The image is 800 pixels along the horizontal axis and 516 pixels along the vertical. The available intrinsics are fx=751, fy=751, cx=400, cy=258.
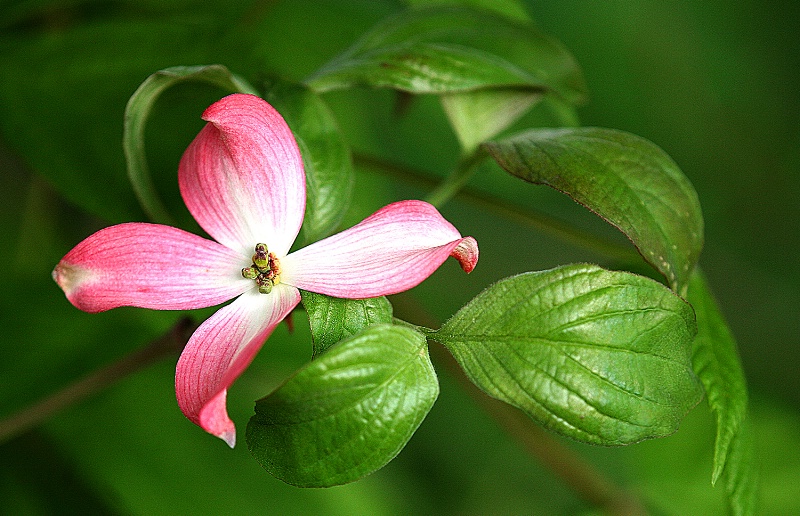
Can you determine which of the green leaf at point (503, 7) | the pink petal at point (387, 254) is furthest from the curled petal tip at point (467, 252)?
the green leaf at point (503, 7)

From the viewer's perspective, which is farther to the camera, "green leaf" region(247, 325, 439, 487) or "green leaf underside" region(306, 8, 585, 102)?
"green leaf underside" region(306, 8, 585, 102)

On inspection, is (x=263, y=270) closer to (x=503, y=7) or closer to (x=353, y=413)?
(x=353, y=413)

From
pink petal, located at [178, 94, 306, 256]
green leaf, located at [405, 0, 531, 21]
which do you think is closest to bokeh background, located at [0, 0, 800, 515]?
green leaf, located at [405, 0, 531, 21]

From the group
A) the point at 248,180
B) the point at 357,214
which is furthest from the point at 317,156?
the point at 357,214

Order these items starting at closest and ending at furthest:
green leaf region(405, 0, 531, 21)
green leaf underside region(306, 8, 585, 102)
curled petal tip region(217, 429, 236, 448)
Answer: curled petal tip region(217, 429, 236, 448)
green leaf underside region(306, 8, 585, 102)
green leaf region(405, 0, 531, 21)

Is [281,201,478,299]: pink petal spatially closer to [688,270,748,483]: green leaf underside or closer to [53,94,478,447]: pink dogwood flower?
[53,94,478,447]: pink dogwood flower

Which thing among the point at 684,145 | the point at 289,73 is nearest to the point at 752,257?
the point at 684,145

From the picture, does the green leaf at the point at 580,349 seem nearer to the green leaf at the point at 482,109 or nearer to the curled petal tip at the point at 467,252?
the curled petal tip at the point at 467,252
